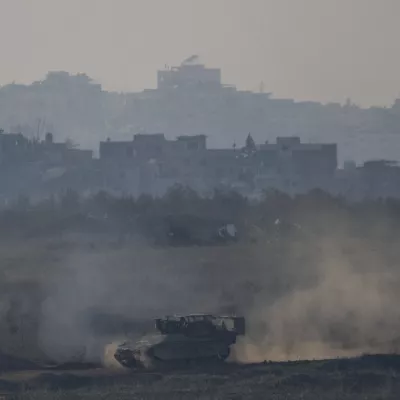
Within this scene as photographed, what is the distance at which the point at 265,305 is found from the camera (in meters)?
36.7

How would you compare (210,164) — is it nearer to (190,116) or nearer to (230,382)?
(190,116)

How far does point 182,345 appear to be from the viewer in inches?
1105

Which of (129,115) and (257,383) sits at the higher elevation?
(129,115)

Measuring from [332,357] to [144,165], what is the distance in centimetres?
4536

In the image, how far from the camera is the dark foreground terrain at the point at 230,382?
2389 cm

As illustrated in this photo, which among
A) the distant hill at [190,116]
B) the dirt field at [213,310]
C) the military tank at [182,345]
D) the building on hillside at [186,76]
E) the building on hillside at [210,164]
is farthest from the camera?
the building on hillside at [186,76]

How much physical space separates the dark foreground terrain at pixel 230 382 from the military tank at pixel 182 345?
542mm

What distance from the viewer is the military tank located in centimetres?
2795

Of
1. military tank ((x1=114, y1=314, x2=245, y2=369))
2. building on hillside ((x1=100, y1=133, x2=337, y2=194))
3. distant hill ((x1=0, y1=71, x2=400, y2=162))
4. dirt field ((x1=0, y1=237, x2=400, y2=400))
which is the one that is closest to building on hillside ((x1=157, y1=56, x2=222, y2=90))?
distant hill ((x1=0, y1=71, x2=400, y2=162))

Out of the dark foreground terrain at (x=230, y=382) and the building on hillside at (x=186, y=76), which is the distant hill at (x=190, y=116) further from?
the dark foreground terrain at (x=230, y=382)

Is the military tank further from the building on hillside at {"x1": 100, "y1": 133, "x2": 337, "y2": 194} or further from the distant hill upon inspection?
the distant hill

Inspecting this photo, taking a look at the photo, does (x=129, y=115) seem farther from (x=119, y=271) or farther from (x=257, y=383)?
(x=257, y=383)

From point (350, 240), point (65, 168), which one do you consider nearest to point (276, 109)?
point (65, 168)

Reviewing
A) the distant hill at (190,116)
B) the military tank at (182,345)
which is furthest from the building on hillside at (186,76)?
the military tank at (182,345)
